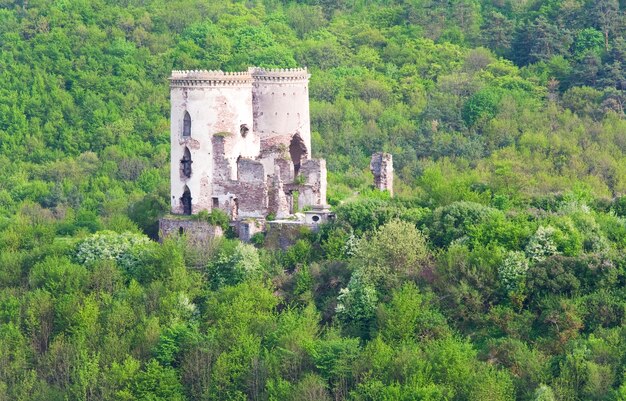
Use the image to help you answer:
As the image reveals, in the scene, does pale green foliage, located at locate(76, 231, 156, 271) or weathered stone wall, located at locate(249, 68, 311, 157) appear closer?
pale green foliage, located at locate(76, 231, 156, 271)

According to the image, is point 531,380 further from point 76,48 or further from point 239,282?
point 76,48

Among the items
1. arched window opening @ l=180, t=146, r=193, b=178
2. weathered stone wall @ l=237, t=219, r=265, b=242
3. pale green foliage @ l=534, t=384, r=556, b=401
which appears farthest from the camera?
arched window opening @ l=180, t=146, r=193, b=178

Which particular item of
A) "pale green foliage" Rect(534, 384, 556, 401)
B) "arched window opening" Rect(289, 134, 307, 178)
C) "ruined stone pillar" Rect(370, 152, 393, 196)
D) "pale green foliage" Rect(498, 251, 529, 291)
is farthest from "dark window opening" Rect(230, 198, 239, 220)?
"pale green foliage" Rect(534, 384, 556, 401)

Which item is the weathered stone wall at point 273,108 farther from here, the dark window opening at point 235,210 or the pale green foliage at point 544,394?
the pale green foliage at point 544,394

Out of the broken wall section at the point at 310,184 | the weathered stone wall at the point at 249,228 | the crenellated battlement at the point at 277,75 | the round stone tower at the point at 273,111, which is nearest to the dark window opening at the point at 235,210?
the weathered stone wall at the point at 249,228

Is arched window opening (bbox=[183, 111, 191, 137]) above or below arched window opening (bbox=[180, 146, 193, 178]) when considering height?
above

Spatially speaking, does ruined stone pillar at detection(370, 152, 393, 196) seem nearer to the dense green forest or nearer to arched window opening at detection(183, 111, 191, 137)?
the dense green forest

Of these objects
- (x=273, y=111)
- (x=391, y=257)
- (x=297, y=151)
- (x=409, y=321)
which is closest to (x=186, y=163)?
(x=273, y=111)

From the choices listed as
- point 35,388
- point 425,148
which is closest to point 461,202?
point 35,388
